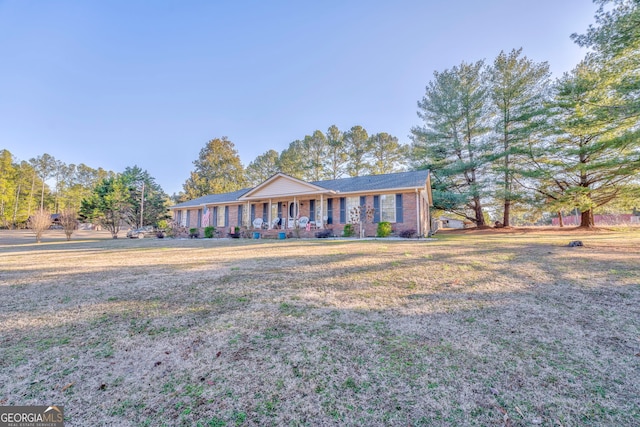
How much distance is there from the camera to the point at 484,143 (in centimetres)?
2253

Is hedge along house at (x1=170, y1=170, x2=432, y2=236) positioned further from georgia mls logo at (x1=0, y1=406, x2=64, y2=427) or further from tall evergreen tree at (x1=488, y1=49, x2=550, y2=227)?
georgia mls logo at (x1=0, y1=406, x2=64, y2=427)

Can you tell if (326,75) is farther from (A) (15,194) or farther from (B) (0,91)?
(A) (15,194)

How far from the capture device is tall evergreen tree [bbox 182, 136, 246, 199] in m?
37.4

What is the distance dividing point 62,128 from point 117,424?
121ft

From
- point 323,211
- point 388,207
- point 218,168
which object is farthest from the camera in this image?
point 218,168

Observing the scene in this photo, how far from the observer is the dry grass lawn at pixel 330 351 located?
5.53 ft

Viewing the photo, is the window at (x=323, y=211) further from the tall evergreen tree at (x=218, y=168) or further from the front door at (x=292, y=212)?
the tall evergreen tree at (x=218, y=168)

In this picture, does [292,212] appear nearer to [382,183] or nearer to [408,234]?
[382,183]

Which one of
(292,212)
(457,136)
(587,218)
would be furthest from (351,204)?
(587,218)

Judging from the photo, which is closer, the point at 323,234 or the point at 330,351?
the point at 330,351

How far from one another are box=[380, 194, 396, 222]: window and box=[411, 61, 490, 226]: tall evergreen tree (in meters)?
9.10

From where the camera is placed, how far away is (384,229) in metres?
14.3

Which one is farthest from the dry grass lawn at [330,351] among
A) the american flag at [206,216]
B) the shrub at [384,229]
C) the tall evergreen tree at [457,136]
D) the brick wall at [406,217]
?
the tall evergreen tree at [457,136]

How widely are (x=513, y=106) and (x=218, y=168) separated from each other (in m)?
36.7
